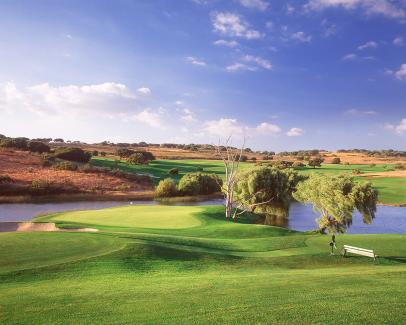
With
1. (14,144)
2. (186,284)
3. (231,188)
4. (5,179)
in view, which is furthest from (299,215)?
(14,144)

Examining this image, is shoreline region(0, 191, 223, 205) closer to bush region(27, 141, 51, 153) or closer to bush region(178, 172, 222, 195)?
bush region(178, 172, 222, 195)

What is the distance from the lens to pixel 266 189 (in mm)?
56906

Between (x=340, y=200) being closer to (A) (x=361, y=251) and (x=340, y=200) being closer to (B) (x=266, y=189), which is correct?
(B) (x=266, y=189)

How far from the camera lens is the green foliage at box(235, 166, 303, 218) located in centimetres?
5606

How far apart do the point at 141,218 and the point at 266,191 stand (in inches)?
928

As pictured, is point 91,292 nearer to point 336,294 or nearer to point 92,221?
point 336,294

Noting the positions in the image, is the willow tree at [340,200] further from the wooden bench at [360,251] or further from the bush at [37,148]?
the bush at [37,148]

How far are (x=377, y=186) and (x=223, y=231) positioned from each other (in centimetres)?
7033

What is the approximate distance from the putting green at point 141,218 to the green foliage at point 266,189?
40.2 feet

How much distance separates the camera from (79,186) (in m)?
78.2

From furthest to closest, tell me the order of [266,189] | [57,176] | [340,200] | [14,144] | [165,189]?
[14,144] < [57,176] < [165,189] < [266,189] < [340,200]

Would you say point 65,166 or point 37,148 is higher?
point 37,148

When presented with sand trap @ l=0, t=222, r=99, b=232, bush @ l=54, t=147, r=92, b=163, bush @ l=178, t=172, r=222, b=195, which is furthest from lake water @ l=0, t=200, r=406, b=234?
bush @ l=54, t=147, r=92, b=163

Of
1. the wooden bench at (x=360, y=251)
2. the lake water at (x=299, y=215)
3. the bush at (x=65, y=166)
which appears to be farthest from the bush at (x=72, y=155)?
the wooden bench at (x=360, y=251)
